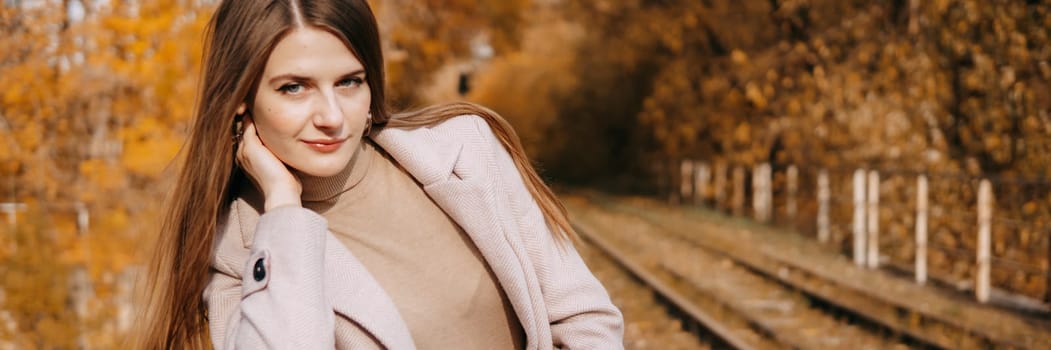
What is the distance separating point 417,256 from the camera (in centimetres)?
184

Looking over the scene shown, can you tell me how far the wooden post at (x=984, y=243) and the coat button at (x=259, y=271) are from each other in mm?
8908

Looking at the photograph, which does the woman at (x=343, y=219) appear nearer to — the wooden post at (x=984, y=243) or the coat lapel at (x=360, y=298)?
the coat lapel at (x=360, y=298)

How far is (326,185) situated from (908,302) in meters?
8.42

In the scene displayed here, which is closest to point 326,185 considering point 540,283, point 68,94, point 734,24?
point 540,283

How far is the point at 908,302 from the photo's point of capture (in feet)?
30.4

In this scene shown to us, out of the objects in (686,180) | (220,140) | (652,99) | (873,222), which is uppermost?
(220,140)

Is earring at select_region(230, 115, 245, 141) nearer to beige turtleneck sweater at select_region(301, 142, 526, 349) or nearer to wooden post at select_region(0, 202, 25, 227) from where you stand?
beige turtleneck sweater at select_region(301, 142, 526, 349)

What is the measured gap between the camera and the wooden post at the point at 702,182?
20516mm

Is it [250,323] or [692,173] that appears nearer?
[250,323]

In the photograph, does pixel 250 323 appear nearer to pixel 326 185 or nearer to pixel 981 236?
pixel 326 185

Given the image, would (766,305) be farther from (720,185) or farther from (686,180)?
(686,180)

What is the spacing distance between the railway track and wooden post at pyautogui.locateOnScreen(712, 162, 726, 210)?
17.8ft

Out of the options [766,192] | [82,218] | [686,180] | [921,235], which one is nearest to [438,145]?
[82,218]

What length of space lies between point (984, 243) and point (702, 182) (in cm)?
1103
